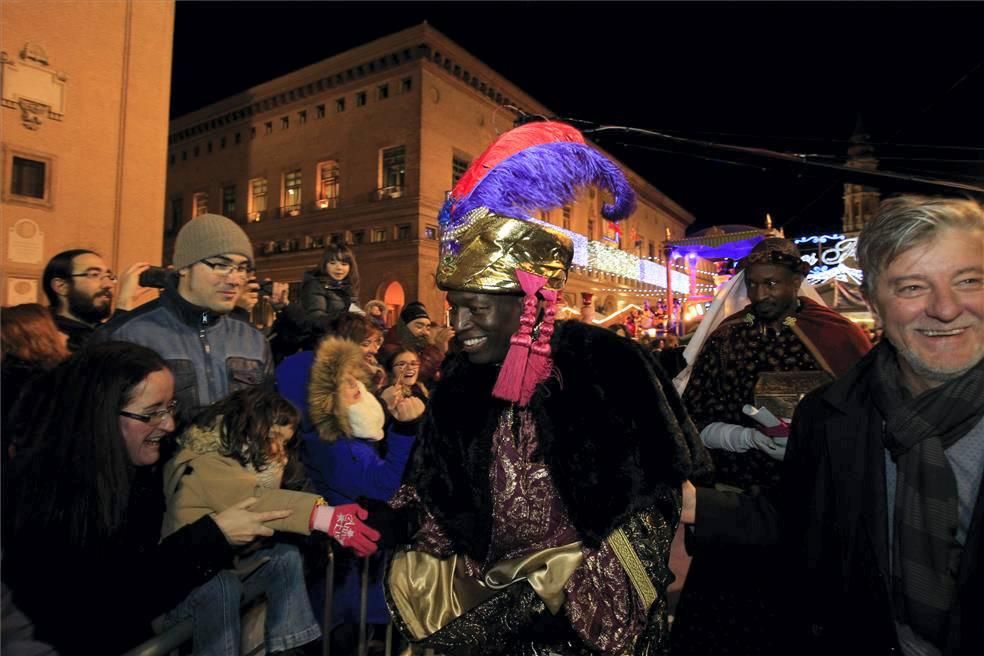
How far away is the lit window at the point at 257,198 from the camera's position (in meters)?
32.1

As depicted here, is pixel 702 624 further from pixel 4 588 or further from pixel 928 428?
pixel 4 588

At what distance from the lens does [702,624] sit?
2.89 metres

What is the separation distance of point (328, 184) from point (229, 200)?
834 cm

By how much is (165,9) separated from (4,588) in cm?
1449

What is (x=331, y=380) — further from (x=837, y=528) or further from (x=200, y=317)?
(x=837, y=528)

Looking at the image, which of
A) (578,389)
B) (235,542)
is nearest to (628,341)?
(578,389)

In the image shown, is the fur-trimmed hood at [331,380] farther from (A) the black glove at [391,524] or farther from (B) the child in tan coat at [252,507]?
(A) the black glove at [391,524]

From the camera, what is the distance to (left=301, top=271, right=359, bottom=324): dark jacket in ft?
15.9

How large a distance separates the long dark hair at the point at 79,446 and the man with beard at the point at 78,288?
1814 millimetres

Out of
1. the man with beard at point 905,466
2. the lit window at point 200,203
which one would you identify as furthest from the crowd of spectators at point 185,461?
the lit window at point 200,203

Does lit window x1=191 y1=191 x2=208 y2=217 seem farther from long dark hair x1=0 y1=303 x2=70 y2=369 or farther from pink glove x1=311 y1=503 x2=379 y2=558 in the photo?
pink glove x1=311 y1=503 x2=379 y2=558

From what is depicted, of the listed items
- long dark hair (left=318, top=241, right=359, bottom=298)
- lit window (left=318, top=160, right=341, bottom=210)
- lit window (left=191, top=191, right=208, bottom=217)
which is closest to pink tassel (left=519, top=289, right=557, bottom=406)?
long dark hair (left=318, top=241, right=359, bottom=298)

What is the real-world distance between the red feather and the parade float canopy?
A: 37.1ft

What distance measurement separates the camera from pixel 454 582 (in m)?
1.97
